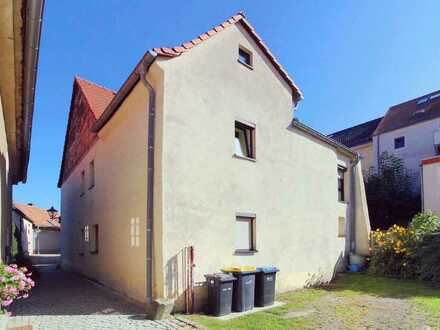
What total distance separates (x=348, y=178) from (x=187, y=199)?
398 inches

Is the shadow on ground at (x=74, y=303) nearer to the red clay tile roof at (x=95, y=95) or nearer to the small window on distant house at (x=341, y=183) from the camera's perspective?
the red clay tile roof at (x=95, y=95)

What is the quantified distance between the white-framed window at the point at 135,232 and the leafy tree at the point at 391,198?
17.9 metres

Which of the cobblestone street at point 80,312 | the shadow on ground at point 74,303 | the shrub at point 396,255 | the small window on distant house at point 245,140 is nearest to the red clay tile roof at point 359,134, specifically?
the shrub at point 396,255

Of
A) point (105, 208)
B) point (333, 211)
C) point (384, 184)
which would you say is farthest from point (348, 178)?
point (105, 208)

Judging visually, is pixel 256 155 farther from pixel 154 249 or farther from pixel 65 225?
pixel 65 225

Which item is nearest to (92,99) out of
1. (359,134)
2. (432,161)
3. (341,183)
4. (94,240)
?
(94,240)

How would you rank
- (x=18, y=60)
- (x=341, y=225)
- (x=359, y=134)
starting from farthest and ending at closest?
1. (x=359, y=134)
2. (x=341, y=225)
3. (x=18, y=60)

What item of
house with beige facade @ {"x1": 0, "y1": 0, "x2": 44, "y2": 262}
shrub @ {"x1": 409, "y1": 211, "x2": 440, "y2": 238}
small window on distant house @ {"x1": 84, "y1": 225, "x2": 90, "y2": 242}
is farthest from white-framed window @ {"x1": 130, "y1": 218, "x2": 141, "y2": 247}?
shrub @ {"x1": 409, "y1": 211, "x2": 440, "y2": 238}

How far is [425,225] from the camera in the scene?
46.1 ft

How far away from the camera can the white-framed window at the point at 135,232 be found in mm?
9398

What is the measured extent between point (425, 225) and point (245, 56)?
9.56 m

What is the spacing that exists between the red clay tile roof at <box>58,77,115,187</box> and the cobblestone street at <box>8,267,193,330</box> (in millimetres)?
6103

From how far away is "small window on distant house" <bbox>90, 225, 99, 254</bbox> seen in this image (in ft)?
45.3

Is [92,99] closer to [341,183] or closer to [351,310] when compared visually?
[341,183]
